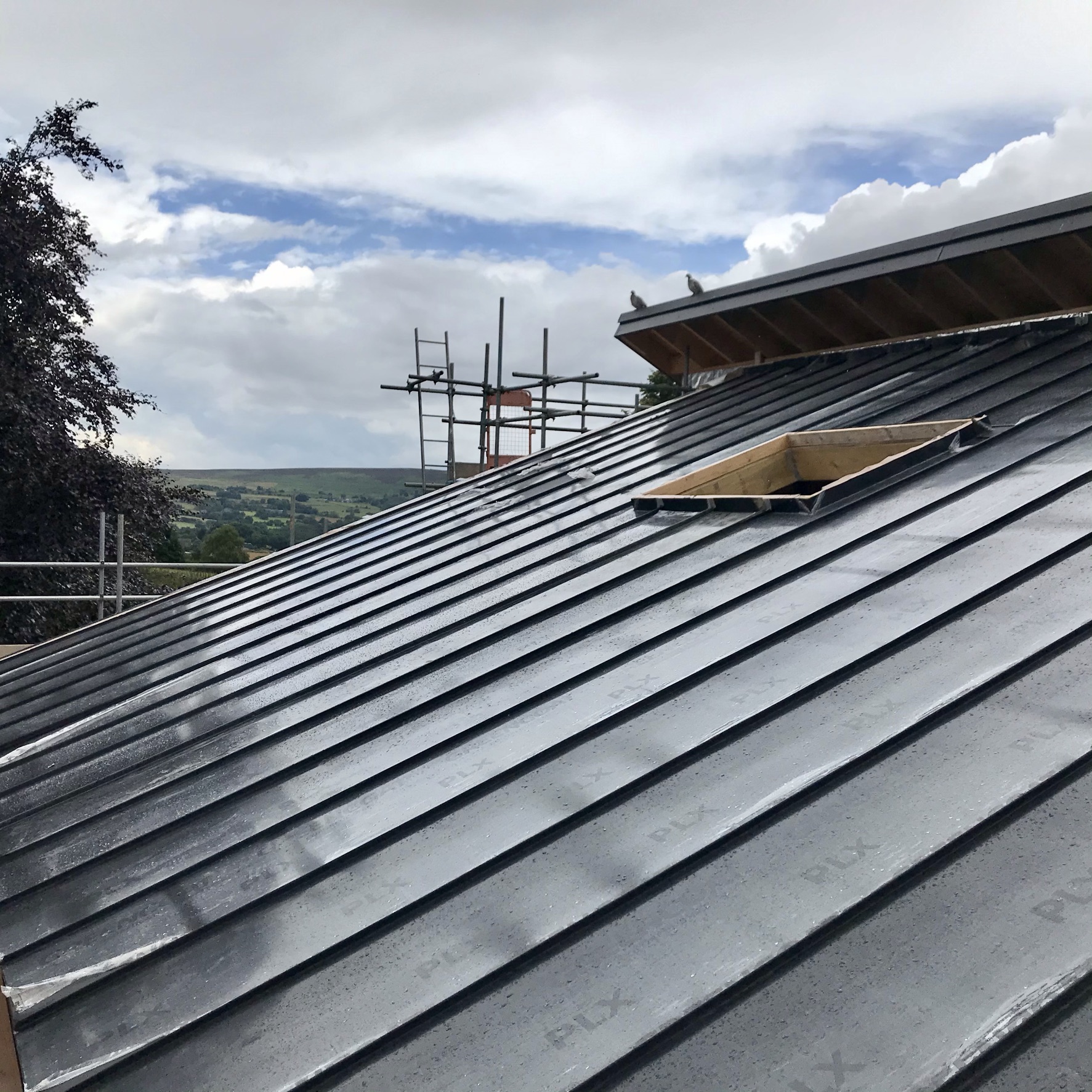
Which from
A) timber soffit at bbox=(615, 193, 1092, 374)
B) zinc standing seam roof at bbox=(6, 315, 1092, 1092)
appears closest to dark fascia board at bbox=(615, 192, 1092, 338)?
timber soffit at bbox=(615, 193, 1092, 374)

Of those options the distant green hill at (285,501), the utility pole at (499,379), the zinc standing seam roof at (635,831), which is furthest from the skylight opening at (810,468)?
the distant green hill at (285,501)

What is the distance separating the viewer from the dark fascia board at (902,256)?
812cm

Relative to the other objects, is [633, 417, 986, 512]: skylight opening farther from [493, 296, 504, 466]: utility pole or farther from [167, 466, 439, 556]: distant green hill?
[167, 466, 439, 556]: distant green hill

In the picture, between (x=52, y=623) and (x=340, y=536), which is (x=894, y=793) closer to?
(x=340, y=536)

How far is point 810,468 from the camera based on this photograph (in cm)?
799

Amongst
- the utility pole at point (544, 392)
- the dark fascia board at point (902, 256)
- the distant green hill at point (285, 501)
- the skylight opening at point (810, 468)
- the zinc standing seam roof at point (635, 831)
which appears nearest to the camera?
the zinc standing seam roof at point (635, 831)

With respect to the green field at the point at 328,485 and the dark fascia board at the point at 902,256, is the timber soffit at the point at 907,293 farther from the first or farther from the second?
the green field at the point at 328,485

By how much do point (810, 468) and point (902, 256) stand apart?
2.81m

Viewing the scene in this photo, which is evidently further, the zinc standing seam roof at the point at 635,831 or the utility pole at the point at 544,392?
the utility pole at the point at 544,392

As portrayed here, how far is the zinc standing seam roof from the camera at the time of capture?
2244 mm

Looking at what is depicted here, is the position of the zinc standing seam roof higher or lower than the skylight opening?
lower

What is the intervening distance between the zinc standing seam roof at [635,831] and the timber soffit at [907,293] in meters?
2.18

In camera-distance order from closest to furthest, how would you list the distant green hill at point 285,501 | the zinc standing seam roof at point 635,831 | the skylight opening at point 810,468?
the zinc standing seam roof at point 635,831
the skylight opening at point 810,468
the distant green hill at point 285,501

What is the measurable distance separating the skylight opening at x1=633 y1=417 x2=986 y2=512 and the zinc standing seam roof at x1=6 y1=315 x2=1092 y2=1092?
206 millimetres
